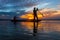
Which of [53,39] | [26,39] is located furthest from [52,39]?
[26,39]

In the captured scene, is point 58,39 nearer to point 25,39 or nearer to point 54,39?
point 54,39

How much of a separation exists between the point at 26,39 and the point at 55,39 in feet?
9.30

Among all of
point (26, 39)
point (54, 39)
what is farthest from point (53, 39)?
point (26, 39)

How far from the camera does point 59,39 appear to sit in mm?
18172

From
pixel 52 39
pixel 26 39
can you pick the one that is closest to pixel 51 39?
pixel 52 39

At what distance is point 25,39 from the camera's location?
18.2 m

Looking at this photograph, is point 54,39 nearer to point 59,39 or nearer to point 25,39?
point 59,39

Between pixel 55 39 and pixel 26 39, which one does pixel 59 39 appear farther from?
pixel 26 39

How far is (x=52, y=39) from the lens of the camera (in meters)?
18.4

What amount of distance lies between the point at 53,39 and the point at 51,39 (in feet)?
0.64

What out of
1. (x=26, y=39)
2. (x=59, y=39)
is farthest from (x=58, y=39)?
(x=26, y=39)

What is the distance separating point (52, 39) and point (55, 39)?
0.96ft

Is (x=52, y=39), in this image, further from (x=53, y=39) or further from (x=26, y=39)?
(x=26, y=39)

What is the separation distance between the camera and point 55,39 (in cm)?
1839
